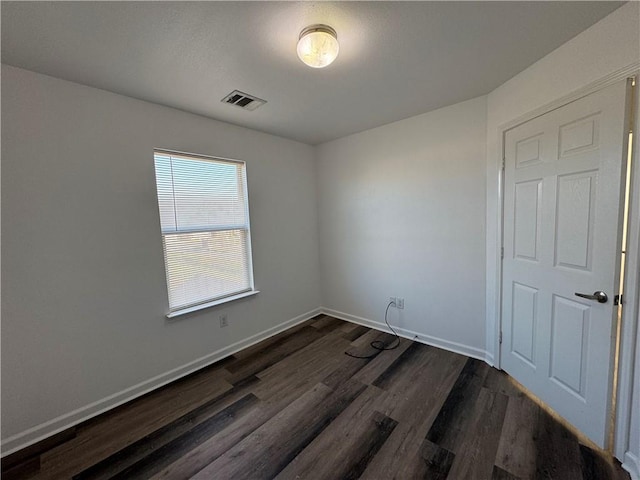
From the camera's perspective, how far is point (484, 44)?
1.57 m

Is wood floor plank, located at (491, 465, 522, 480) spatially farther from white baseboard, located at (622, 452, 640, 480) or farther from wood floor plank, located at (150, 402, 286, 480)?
wood floor plank, located at (150, 402, 286, 480)

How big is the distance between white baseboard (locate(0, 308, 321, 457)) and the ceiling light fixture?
266 cm

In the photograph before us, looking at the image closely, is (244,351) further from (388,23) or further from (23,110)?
(388,23)

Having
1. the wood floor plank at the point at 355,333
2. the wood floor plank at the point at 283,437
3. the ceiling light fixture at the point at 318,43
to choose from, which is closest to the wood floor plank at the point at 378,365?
the wood floor plank at the point at 283,437

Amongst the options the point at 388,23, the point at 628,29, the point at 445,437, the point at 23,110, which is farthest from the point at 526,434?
the point at 23,110

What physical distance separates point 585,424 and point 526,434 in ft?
1.11

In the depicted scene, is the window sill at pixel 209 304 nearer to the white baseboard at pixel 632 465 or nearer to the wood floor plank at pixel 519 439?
the wood floor plank at pixel 519 439

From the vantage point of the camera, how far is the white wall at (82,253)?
1632mm

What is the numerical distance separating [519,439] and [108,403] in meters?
2.89

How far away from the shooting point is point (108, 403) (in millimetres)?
1973

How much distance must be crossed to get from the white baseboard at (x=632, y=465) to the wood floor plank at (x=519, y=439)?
0.38 m

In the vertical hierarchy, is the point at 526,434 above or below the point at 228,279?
below

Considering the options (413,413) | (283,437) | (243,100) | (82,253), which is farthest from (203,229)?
(413,413)

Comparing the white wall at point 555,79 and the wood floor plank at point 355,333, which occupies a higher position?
the white wall at point 555,79
